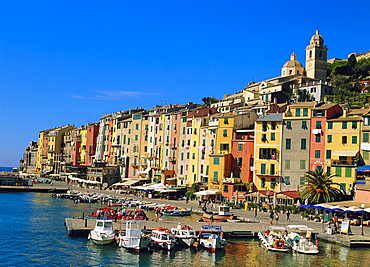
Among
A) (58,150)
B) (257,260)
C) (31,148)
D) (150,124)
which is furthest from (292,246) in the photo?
(31,148)

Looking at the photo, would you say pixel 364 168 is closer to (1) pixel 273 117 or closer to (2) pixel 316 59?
(1) pixel 273 117

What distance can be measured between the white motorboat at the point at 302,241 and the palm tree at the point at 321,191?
37.2 feet

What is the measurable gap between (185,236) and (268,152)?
102 feet

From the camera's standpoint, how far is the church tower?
443ft

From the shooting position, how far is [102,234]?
39.1 metres

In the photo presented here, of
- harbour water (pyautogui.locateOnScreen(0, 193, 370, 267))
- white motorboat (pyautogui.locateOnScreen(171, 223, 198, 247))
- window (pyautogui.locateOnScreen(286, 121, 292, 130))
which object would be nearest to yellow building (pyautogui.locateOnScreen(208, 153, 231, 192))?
window (pyautogui.locateOnScreen(286, 121, 292, 130))

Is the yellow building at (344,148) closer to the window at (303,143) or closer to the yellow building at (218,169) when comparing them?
the window at (303,143)

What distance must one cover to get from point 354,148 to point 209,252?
30.3 metres

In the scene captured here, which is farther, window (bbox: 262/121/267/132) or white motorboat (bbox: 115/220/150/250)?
window (bbox: 262/121/267/132)

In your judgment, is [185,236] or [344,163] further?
[344,163]

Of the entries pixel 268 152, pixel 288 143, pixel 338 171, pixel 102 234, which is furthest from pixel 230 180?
pixel 102 234

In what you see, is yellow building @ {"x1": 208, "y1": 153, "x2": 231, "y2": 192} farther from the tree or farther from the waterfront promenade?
the tree

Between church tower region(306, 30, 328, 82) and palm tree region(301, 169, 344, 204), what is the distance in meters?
82.1

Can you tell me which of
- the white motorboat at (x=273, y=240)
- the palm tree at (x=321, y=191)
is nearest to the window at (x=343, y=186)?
the palm tree at (x=321, y=191)
